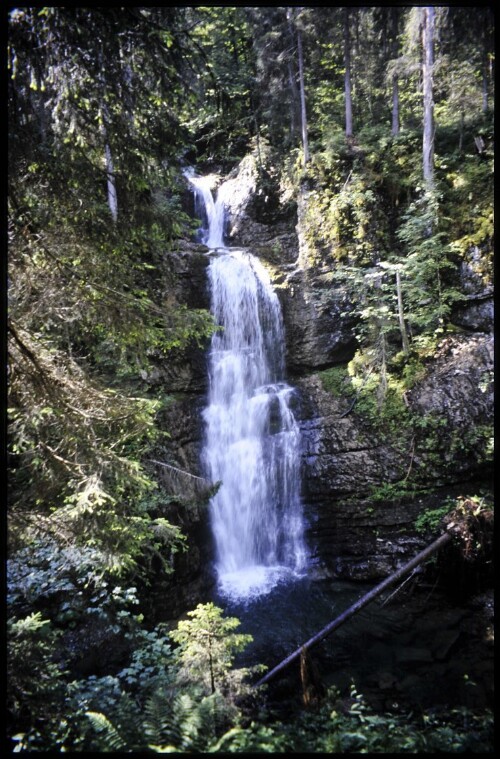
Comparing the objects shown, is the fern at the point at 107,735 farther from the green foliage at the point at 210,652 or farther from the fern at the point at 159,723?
the green foliage at the point at 210,652

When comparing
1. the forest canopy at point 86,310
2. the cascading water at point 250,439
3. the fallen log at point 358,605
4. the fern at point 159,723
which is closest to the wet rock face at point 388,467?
the cascading water at point 250,439

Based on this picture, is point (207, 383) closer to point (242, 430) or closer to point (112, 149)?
point (242, 430)

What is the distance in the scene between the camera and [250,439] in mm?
10211

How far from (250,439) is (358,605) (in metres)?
5.17

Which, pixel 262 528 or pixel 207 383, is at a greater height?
pixel 207 383

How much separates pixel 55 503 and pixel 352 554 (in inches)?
272

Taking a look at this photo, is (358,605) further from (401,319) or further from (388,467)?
(401,319)

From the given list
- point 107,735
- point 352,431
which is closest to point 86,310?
point 107,735

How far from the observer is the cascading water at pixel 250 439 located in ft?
30.4

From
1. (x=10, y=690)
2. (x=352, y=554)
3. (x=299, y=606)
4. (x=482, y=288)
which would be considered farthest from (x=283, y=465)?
(x=10, y=690)

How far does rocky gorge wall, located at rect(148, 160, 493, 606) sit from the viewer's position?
835cm

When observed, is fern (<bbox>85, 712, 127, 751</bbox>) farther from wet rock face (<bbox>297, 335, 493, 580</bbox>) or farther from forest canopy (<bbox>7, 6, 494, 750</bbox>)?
wet rock face (<bbox>297, 335, 493, 580</bbox>)

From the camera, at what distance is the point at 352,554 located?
8.62 m

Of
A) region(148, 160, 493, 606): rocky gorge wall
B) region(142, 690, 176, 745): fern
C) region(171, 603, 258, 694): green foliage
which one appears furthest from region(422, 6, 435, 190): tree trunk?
region(142, 690, 176, 745): fern
